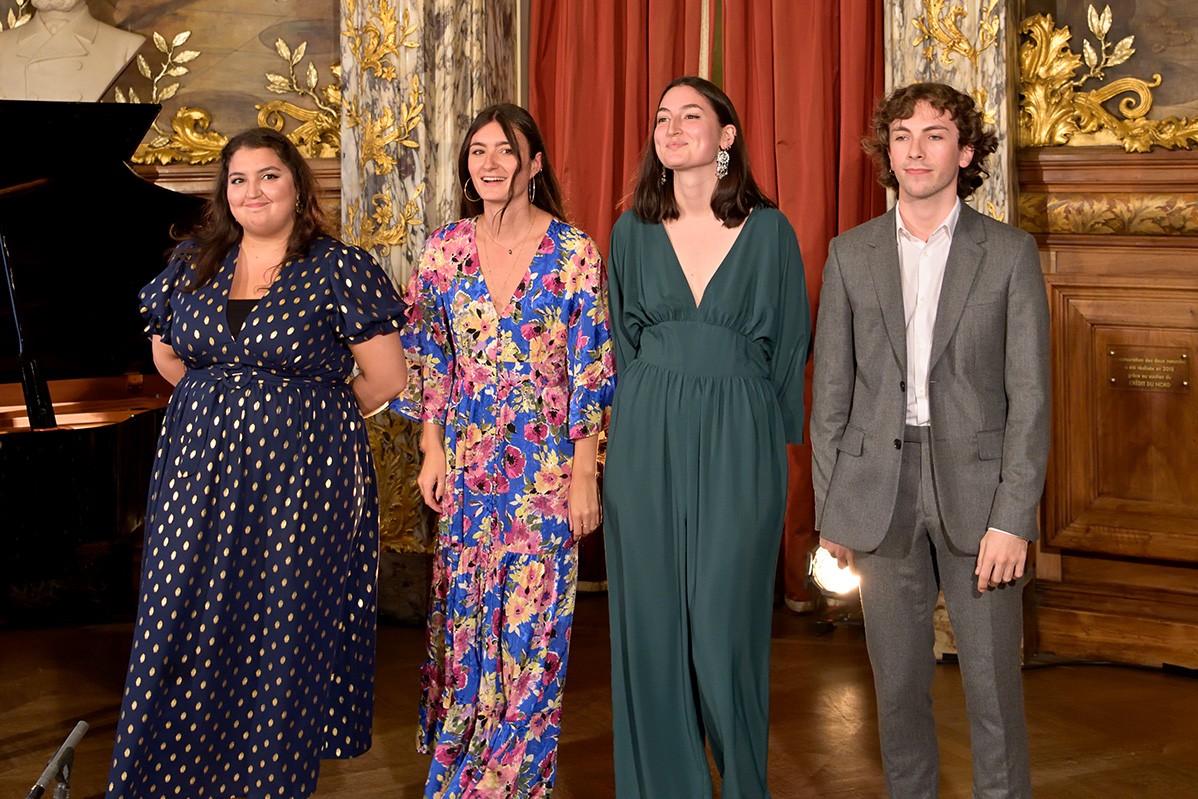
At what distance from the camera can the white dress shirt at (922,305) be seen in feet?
8.45

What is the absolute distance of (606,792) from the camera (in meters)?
3.33

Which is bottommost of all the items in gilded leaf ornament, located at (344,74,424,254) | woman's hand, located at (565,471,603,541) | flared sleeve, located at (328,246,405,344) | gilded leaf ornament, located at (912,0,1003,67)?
woman's hand, located at (565,471,603,541)

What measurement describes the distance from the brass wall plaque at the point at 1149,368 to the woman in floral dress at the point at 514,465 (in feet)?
7.63

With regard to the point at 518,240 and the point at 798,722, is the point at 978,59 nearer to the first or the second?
the point at 518,240

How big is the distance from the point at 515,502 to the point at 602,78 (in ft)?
8.56

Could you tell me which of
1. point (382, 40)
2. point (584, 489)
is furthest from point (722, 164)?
point (382, 40)

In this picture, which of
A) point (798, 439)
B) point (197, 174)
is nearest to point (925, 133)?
point (798, 439)

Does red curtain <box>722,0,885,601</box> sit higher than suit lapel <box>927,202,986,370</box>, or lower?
higher

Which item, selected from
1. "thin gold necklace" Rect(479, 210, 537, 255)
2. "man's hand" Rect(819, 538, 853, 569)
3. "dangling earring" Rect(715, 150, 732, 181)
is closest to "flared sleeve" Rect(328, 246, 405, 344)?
"thin gold necklace" Rect(479, 210, 537, 255)

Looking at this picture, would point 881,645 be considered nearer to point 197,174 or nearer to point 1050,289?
point 1050,289

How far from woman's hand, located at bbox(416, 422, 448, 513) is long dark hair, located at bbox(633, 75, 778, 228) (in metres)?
0.72

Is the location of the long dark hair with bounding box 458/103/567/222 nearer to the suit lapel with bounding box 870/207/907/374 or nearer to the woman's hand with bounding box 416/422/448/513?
the woman's hand with bounding box 416/422/448/513

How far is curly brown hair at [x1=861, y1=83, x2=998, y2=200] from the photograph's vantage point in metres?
2.58

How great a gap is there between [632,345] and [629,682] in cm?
75
